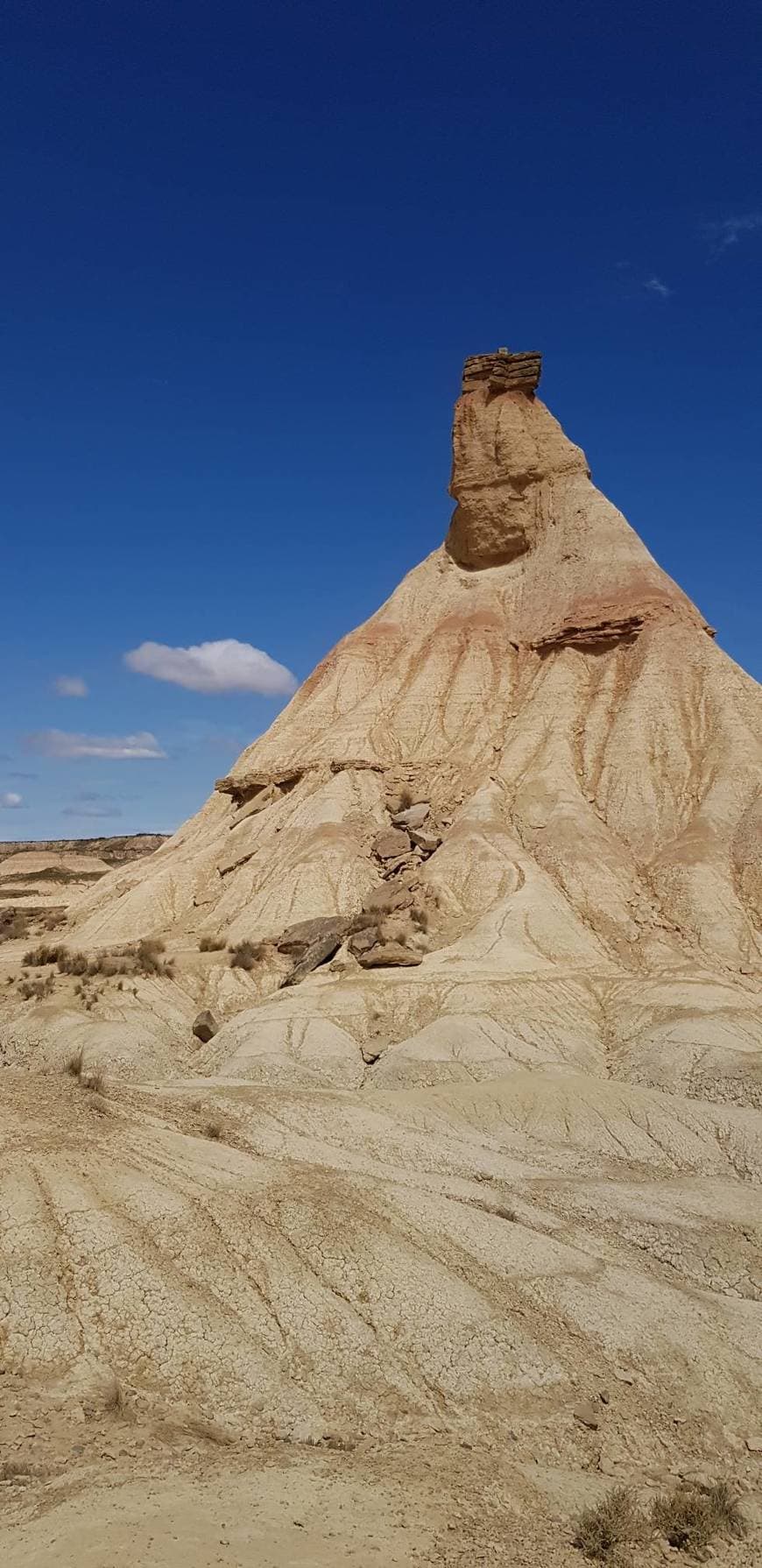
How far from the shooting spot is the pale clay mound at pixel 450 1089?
30.8 feet

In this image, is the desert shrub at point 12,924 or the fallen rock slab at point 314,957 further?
the desert shrub at point 12,924

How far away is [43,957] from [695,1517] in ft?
89.8

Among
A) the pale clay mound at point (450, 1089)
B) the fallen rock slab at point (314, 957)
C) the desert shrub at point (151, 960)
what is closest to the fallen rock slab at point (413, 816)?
the pale clay mound at point (450, 1089)

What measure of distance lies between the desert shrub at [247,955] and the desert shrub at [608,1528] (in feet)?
69.3

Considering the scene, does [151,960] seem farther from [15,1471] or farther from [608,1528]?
[608,1528]

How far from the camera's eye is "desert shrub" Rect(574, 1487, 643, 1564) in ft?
25.7

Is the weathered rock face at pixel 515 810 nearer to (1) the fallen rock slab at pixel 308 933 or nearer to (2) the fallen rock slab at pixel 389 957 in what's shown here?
(2) the fallen rock slab at pixel 389 957

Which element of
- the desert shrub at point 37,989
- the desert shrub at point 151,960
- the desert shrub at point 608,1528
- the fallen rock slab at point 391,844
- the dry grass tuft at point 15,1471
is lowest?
the desert shrub at point 608,1528

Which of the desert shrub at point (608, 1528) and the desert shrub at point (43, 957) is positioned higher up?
the desert shrub at point (43, 957)

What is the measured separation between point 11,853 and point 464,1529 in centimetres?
11789

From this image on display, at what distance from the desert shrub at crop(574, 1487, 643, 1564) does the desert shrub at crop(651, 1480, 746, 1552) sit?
0.25 m

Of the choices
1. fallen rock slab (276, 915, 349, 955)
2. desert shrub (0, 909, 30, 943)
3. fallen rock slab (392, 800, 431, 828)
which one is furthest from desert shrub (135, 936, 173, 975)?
desert shrub (0, 909, 30, 943)

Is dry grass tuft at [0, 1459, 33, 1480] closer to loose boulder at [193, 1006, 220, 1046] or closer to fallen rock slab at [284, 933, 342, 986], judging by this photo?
loose boulder at [193, 1006, 220, 1046]

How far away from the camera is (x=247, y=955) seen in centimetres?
2923
